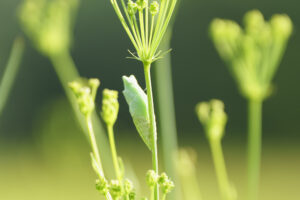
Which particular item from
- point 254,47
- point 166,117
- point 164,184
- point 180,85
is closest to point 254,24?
point 254,47

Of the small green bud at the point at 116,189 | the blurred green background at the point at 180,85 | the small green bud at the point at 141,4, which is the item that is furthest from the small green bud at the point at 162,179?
the blurred green background at the point at 180,85

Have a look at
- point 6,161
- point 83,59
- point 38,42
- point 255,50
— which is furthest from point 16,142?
point 255,50

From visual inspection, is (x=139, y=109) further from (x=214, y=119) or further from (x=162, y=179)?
(x=214, y=119)

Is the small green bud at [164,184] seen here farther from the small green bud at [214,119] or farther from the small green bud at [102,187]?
the small green bud at [214,119]

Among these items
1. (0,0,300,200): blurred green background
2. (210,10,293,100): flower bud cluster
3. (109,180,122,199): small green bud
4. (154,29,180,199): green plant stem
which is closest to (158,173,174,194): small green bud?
(109,180,122,199): small green bud

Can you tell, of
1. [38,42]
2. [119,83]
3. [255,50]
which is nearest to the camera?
[255,50]

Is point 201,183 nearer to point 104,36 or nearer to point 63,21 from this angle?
point 104,36

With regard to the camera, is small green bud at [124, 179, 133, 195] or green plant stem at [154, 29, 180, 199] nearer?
small green bud at [124, 179, 133, 195]

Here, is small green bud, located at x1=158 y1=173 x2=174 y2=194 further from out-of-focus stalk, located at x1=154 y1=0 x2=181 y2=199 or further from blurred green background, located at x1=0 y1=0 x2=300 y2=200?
blurred green background, located at x1=0 y1=0 x2=300 y2=200
